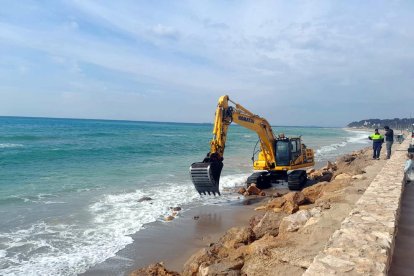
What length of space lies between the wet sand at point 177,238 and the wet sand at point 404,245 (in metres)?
3.74

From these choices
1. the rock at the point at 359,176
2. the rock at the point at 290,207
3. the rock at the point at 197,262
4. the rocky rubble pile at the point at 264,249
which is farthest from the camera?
the rock at the point at 359,176

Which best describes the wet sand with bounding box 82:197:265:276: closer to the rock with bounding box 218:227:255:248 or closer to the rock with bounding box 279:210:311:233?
the rock with bounding box 218:227:255:248

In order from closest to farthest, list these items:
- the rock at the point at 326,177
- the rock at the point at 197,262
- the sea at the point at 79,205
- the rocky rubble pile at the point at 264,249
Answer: the rocky rubble pile at the point at 264,249
the rock at the point at 197,262
the sea at the point at 79,205
the rock at the point at 326,177

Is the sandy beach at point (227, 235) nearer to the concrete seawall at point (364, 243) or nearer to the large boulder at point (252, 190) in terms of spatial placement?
the concrete seawall at point (364, 243)

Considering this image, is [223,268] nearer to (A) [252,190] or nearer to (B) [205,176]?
(B) [205,176]

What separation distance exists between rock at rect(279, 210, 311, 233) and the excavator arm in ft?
13.3

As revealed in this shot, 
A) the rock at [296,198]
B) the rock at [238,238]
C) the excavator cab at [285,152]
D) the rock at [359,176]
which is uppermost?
the excavator cab at [285,152]

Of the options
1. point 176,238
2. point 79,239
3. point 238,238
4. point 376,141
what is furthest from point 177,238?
point 376,141

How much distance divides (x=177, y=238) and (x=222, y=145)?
12.9 feet

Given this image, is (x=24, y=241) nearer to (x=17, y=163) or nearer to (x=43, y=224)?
(x=43, y=224)

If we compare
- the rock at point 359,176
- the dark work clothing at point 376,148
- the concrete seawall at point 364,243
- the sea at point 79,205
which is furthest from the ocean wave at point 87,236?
the dark work clothing at point 376,148

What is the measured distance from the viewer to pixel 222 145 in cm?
1203

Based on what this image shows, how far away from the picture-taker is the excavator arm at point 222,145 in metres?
11.1

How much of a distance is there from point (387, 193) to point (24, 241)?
25.7 feet
